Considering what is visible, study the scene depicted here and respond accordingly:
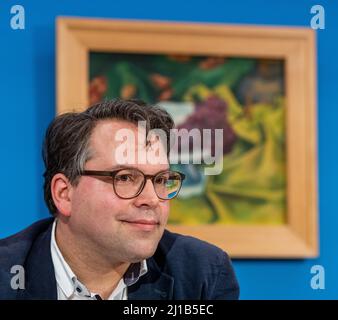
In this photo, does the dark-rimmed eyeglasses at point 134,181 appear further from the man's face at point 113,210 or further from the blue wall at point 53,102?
the blue wall at point 53,102

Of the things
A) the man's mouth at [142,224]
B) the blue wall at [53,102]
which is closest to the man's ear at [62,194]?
the man's mouth at [142,224]

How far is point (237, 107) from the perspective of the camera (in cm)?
151

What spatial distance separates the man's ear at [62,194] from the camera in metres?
1.02

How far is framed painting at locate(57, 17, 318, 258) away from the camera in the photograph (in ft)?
4.78

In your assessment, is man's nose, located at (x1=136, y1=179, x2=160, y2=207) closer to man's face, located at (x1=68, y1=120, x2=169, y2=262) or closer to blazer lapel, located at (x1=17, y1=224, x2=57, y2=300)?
man's face, located at (x1=68, y1=120, x2=169, y2=262)

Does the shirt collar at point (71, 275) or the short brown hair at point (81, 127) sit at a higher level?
the short brown hair at point (81, 127)

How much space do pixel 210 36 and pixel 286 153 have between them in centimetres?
31

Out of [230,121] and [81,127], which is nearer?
[81,127]

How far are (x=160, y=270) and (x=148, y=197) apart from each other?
18cm

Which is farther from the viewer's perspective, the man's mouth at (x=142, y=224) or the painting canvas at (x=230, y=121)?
the painting canvas at (x=230, y=121)

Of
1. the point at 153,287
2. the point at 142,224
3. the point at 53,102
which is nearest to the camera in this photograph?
the point at 142,224

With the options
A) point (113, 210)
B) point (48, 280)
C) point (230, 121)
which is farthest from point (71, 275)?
point (230, 121)

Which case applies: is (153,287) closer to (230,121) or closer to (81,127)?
(81,127)

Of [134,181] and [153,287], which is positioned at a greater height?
[134,181]
